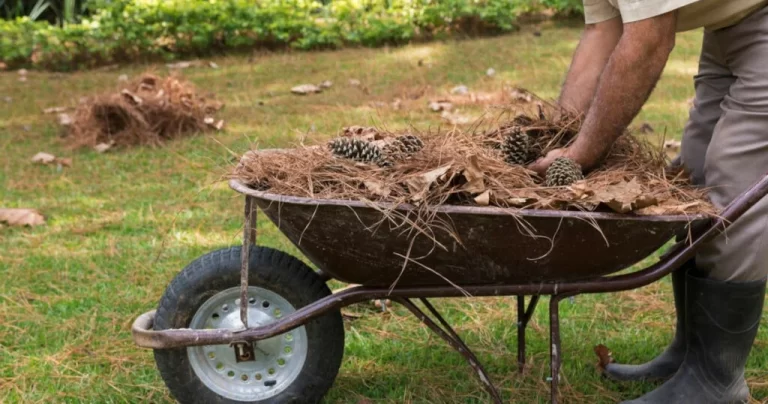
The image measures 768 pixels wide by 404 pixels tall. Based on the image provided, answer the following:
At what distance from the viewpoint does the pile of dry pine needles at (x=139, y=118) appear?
19.2ft

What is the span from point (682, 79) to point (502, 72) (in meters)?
1.37

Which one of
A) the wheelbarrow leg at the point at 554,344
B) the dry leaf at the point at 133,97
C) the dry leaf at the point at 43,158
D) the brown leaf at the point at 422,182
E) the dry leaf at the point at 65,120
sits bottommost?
the dry leaf at the point at 65,120

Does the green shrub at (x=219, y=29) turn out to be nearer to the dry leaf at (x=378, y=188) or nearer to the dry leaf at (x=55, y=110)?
the dry leaf at (x=55, y=110)

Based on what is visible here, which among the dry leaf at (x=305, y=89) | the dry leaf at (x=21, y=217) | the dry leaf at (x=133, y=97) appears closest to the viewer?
the dry leaf at (x=21, y=217)

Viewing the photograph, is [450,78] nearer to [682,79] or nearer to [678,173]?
[682,79]

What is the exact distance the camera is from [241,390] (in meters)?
2.57

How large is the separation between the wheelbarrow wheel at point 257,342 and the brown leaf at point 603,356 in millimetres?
896

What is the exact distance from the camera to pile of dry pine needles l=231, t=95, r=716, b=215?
84.0 inches

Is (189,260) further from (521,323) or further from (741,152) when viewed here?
(741,152)

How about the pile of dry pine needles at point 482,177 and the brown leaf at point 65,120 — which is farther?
the brown leaf at point 65,120

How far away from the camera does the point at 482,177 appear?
2.19 meters

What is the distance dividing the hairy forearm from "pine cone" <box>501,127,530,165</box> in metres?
0.25

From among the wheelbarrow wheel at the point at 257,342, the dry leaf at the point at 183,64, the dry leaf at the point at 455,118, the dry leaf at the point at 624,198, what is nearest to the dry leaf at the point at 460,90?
the dry leaf at the point at 455,118

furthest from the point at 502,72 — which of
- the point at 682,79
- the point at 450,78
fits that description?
the point at 682,79
